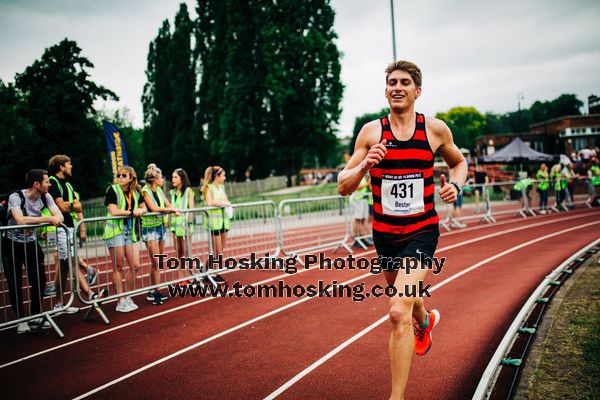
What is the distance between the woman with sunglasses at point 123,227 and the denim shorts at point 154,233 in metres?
0.23

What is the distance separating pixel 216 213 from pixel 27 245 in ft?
10.5

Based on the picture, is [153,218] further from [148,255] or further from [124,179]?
[124,179]

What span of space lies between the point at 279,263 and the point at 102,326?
429 cm

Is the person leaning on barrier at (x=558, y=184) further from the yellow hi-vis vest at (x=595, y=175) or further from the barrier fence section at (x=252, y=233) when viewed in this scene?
the barrier fence section at (x=252, y=233)

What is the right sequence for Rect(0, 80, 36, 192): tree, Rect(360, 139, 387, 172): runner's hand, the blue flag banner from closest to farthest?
Rect(360, 139, 387, 172): runner's hand, the blue flag banner, Rect(0, 80, 36, 192): tree

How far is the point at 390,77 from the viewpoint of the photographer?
10.7 ft

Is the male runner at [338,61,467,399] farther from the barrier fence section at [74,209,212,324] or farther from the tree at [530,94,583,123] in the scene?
the tree at [530,94,583,123]

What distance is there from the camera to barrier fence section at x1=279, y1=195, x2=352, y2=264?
10070 millimetres

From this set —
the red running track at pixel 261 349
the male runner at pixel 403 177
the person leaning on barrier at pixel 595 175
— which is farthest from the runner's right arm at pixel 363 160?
the person leaning on barrier at pixel 595 175

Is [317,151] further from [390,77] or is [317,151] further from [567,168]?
[390,77]

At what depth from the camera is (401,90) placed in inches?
127

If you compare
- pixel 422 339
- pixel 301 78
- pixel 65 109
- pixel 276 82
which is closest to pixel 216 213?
pixel 422 339

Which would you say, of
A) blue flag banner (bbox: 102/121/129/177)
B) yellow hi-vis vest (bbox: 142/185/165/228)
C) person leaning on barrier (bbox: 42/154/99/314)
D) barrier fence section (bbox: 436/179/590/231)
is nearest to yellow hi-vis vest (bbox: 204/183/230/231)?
yellow hi-vis vest (bbox: 142/185/165/228)

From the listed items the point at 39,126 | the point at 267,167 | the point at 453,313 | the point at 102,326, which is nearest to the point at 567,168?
the point at 453,313
